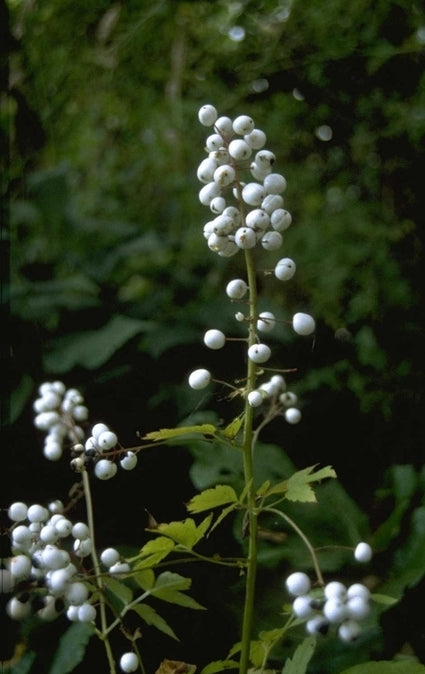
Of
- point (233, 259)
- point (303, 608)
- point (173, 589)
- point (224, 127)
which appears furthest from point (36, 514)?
point (233, 259)

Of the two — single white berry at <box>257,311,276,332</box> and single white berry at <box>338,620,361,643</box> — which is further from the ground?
single white berry at <box>257,311,276,332</box>

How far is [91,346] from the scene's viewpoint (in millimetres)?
1356

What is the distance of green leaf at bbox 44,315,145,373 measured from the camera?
132cm

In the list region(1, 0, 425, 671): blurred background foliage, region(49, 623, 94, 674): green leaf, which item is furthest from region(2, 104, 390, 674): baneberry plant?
region(1, 0, 425, 671): blurred background foliage

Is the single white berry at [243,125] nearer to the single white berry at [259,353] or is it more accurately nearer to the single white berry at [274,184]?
the single white berry at [274,184]

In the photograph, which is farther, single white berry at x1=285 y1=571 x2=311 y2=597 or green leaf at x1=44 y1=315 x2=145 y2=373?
green leaf at x1=44 y1=315 x2=145 y2=373

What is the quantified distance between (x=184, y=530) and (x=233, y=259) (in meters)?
1.29

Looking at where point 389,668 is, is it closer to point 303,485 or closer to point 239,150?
point 303,485

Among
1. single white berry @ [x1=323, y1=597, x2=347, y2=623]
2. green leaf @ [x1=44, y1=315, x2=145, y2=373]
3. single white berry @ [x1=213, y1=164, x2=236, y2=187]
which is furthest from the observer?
green leaf @ [x1=44, y1=315, x2=145, y2=373]

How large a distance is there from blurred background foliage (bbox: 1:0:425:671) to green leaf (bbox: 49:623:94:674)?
20 centimetres

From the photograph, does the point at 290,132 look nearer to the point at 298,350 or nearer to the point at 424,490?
the point at 298,350

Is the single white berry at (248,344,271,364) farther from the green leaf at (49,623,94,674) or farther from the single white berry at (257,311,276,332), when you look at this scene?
the green leaf at (49,623,94,674)

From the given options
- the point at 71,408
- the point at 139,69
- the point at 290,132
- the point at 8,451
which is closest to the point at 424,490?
the point at 71,408

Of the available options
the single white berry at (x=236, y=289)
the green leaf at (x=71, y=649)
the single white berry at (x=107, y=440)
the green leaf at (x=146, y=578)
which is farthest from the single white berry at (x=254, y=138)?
the green leaf at (x=71, y=649)
